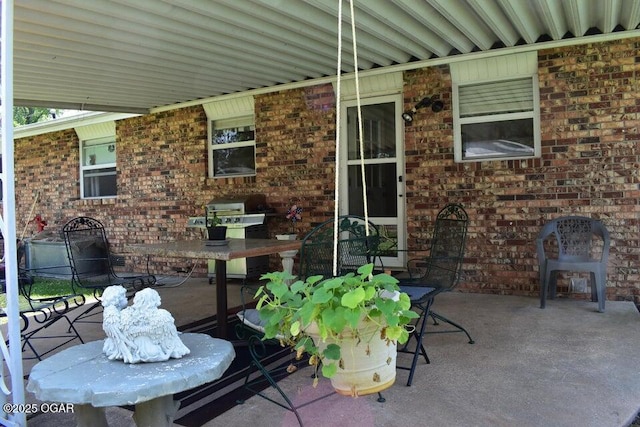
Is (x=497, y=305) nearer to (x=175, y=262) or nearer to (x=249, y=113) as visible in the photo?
(x=249, y=113)

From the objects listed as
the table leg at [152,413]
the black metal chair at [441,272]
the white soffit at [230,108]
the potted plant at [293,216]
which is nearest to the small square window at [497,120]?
the black metal chair at [441,272]

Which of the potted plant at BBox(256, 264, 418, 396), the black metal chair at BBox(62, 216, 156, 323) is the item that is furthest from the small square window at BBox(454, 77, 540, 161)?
the potted plant at BBox(256, 264, 418, 396)

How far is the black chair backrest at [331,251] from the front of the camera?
2697 mm

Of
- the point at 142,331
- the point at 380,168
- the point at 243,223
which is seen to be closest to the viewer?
the point at 142,331

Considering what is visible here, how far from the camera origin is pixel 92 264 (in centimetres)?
667

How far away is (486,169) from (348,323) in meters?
4.16

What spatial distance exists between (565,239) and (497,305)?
100 cm

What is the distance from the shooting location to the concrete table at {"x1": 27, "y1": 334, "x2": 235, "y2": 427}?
1.54 metres

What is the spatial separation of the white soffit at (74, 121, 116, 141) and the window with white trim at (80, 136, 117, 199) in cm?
8

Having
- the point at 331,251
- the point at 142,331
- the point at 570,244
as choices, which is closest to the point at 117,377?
the point at 142,331

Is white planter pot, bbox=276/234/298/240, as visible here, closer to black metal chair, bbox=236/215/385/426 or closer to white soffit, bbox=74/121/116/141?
black metal chair, bbox=236/215/385/426

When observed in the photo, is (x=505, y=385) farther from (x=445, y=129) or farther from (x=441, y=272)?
(x=445, y=129)

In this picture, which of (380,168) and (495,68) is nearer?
(495,68)

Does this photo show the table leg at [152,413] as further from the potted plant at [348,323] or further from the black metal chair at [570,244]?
the black metal chair at [570,244]
